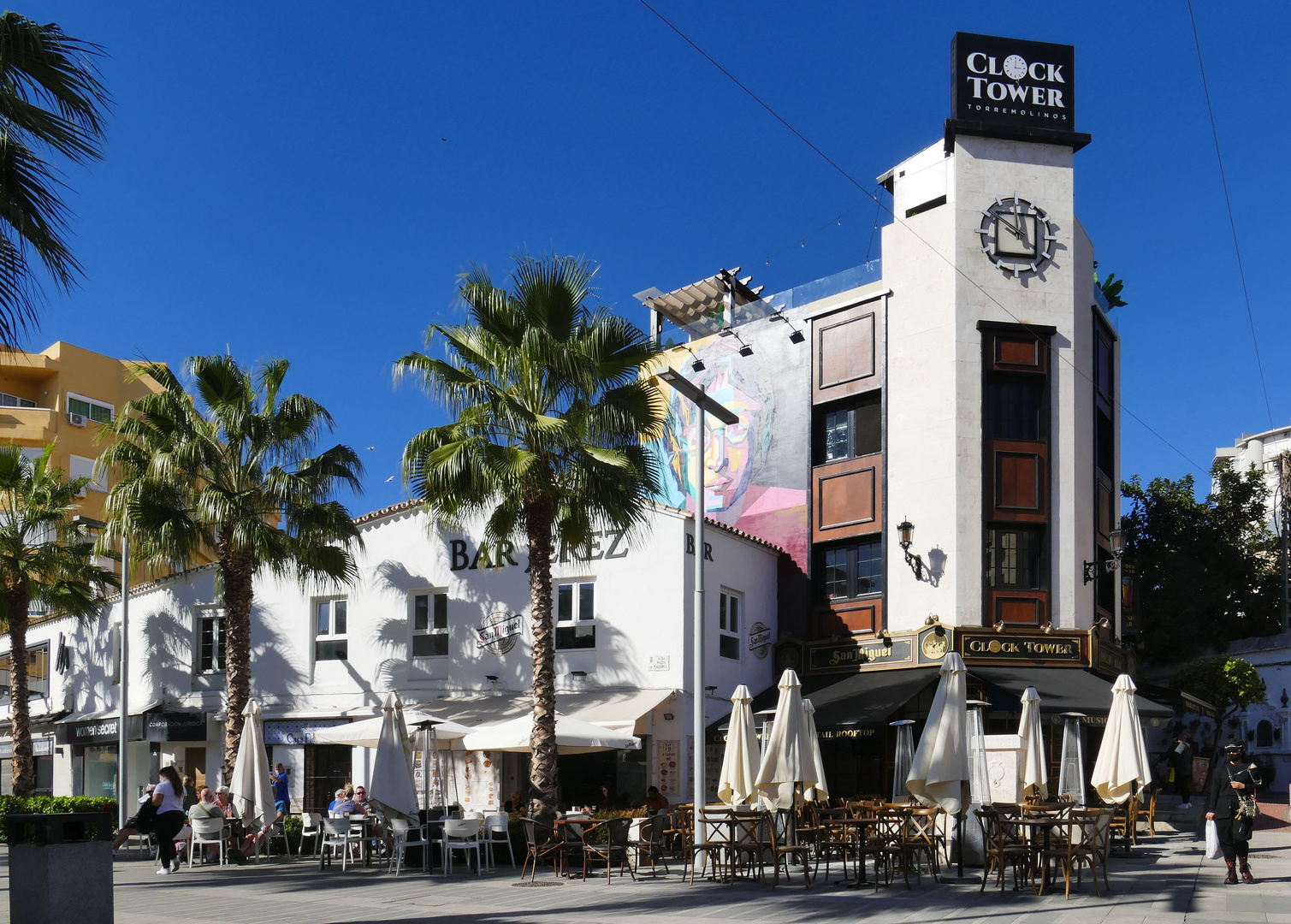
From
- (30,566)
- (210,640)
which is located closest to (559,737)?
(210,640)

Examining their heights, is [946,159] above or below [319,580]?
above

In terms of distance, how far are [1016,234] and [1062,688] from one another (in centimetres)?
946

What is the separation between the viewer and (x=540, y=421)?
1895cm

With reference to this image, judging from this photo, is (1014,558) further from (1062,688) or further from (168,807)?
(168,807)

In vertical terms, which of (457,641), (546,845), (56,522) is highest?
(56,522)

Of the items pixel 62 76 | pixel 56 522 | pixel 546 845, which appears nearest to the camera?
pixel 62 76

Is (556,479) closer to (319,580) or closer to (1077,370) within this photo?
(319,580)

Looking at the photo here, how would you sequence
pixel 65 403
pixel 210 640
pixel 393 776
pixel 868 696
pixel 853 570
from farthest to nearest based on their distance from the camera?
pixel 65 403 → pixel 210 640 → pixel 853 570 → pixel 868 696 → pixel 393 776

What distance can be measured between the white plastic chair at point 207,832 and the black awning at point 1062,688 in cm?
1386

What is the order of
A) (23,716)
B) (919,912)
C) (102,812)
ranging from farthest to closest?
(23,716)
(919,912)
(102,812)

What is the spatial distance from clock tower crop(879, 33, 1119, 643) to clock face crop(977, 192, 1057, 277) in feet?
0.11

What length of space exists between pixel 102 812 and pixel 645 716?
48.7 ft

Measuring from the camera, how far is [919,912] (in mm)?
11930

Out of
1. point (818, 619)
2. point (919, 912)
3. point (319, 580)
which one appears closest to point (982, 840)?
point (919, 912)
